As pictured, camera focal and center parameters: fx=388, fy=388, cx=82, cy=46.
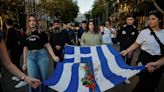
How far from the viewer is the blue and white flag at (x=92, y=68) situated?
21.7 feet

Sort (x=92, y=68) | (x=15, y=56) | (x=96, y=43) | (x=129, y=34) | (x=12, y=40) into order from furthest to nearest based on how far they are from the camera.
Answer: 1. (x=15, y=56)
2. (x=12, y=40)
3. (x=129, y=34)
4. (x=96, y=43)
5. (x=92, y=68)

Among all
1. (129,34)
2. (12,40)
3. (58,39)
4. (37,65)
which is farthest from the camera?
(12,40)

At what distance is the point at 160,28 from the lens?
6582mm

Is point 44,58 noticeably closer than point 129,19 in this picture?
Yes

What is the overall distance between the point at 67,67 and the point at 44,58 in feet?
1.86

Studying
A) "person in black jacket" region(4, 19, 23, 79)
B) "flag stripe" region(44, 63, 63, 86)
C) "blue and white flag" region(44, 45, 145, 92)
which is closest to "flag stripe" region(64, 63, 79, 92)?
"blue and white flag" region(44, 45, 145, 92)

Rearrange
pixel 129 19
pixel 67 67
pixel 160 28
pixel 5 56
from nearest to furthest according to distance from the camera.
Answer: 1. pixel 5 56
2. pixel 160 28
3. pixel 67 67
4. pixel 129 19

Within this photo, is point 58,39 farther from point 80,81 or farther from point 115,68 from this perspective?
point 80,81

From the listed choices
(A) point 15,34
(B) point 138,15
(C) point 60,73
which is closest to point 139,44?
(C) point 60,73

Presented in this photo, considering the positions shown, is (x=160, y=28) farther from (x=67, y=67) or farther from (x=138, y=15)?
(x=138, y=15)

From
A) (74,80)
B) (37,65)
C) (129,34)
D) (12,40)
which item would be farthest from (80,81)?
(12,40)

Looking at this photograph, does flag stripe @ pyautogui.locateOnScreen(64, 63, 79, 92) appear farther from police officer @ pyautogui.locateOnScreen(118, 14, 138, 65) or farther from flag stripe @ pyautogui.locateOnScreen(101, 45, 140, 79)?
police officer @ pyautogui.locateOnScreen(118, 14, 138, 65)

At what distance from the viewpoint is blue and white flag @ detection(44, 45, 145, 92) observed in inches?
261

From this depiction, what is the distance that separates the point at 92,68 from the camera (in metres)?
6.96
